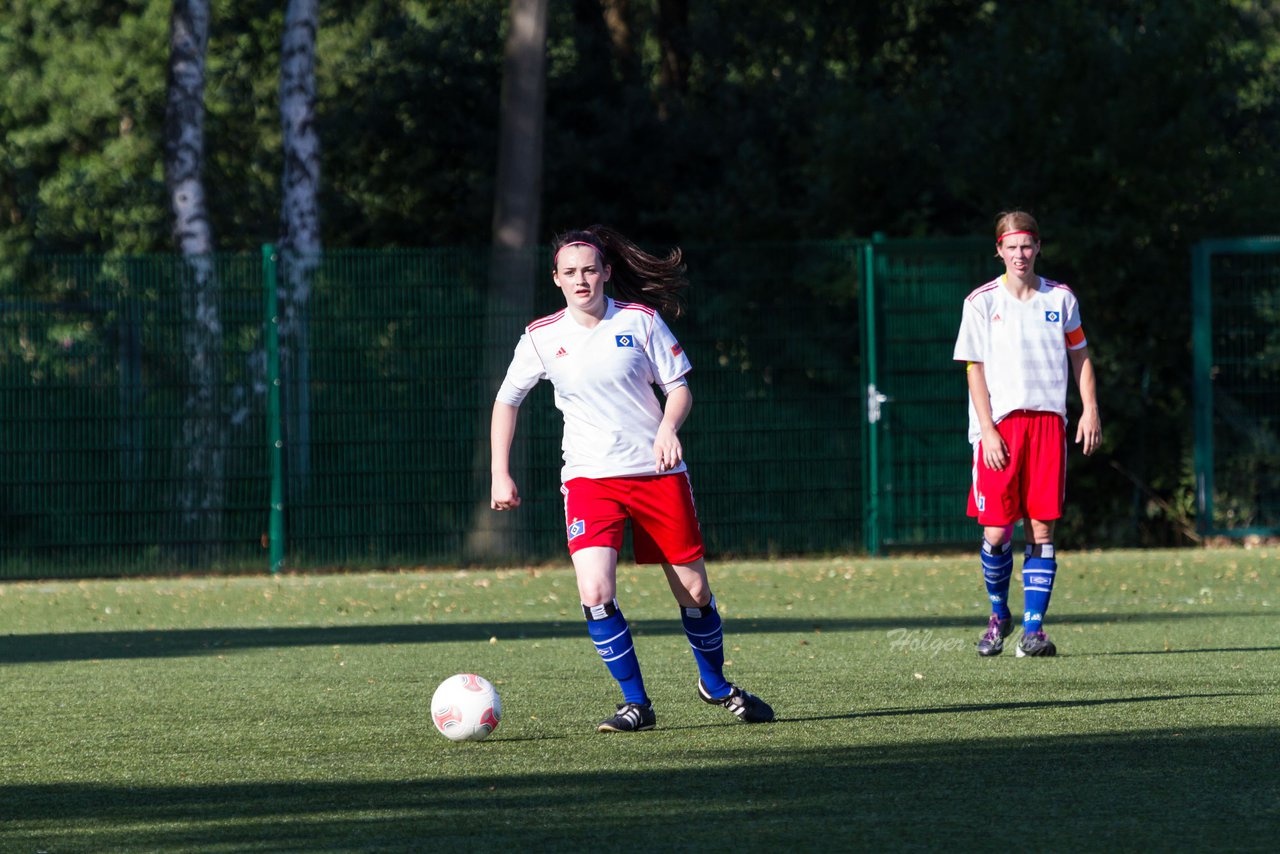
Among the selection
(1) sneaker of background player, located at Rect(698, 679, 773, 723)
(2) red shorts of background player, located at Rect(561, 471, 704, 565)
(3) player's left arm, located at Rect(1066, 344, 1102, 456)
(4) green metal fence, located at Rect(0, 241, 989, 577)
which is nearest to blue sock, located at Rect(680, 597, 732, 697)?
(1) sneaker of background player, located at Rect(698, 679, 773, 723)

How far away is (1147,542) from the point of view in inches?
663

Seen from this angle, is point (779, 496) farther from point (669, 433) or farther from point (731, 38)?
point (731, 38)

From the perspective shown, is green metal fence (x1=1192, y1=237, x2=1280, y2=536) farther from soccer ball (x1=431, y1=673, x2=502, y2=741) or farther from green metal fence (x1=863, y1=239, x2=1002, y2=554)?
soccer ball (x1=431, y1=673, x2=502, y2=741)

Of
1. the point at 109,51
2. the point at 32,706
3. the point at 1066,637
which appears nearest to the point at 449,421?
the point at 1066,637

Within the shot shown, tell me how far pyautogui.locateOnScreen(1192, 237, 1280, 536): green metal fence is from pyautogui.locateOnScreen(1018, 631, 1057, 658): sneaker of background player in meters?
7.76

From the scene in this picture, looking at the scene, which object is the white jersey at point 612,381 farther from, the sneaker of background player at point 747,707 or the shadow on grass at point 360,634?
the shadow on grass at point 360,634

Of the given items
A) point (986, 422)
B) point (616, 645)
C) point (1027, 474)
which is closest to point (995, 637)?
point (1027, 474)

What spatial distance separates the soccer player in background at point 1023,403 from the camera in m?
9.08

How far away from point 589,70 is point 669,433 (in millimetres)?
17401

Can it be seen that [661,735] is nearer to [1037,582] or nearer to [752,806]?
[752,806]

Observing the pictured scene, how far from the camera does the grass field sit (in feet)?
16.5

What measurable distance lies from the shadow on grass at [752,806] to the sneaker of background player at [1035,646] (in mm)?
2652

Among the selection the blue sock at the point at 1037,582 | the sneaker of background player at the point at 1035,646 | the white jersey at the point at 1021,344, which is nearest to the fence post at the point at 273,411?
the white jersey at the point at 1021,344

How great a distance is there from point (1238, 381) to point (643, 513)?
35.1 ft
